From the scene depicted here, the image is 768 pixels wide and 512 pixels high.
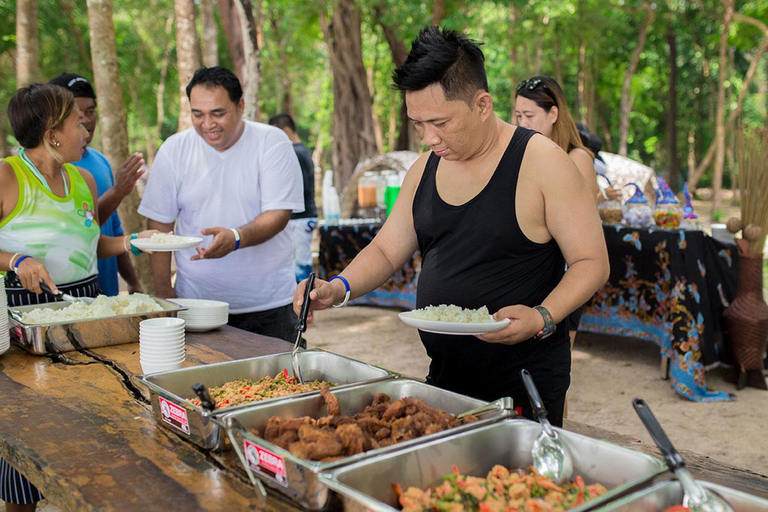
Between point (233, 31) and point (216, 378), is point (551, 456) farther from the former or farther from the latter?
point (233, 31)

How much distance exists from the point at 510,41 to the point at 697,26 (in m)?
7.22

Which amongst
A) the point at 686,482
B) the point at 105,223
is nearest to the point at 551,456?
the point at 686,482

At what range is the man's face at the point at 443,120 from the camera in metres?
1.87

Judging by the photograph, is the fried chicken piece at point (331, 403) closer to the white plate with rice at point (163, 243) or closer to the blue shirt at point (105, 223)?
the white plate with rice at point (163, 243)

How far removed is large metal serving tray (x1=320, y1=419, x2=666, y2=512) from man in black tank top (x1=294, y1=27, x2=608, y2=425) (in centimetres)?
34

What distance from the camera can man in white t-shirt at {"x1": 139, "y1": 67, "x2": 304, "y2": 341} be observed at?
3119 mm

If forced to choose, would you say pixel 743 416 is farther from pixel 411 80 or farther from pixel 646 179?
pixel 646 179

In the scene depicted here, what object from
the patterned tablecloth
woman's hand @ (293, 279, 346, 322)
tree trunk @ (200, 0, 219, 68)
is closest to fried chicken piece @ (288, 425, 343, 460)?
woman's hand @ (293, 279, 346, 322)

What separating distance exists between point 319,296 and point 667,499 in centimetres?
114

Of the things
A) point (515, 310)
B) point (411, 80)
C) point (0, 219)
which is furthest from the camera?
point (0, 219)

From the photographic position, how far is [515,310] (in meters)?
1.75

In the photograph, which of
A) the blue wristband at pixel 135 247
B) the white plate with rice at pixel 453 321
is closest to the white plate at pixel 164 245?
the blue wristband at pixel 135 247

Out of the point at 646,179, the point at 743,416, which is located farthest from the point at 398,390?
the point at 646,179

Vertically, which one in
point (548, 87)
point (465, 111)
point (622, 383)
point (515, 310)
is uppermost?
point (548, 87)
